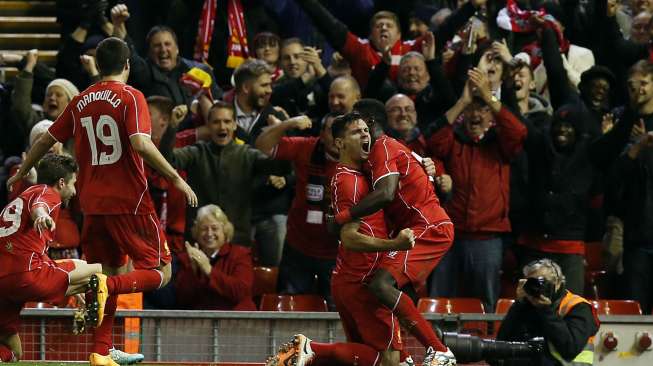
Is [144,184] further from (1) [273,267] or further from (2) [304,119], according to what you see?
(1) [273,267]

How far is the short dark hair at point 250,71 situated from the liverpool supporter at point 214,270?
4.73 feet

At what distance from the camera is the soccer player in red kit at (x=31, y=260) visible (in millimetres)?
9820

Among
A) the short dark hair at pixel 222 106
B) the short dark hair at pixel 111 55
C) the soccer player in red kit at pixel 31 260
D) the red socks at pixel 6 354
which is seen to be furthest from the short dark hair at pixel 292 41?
the red socks at pixel 6 354

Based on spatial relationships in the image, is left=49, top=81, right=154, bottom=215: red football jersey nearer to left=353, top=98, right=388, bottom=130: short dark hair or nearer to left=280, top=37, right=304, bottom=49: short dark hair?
left=353, top=98, right=388, bottom=130: short dark hair

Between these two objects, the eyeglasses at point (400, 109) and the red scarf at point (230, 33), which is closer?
the eyeglasses at point (400, 109)

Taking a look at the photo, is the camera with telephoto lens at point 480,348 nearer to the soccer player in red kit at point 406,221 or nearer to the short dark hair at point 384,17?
the soccer player in red kit at point 406,221

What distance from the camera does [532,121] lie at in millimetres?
12938

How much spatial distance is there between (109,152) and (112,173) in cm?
14

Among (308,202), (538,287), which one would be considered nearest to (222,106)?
(308,202)

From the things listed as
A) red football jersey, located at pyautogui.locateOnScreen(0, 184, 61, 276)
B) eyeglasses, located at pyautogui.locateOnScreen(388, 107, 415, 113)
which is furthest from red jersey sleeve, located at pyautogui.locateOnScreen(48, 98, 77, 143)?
eyeglasses, located at pyautogui.locateOnScreen(388, 107, 415, 113)

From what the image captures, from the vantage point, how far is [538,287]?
31.6ft

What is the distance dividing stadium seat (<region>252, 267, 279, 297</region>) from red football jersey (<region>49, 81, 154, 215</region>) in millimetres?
2901

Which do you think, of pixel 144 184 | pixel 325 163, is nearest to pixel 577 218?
pixel 325 163

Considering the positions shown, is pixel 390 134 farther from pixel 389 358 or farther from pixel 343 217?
pixel 389 358
